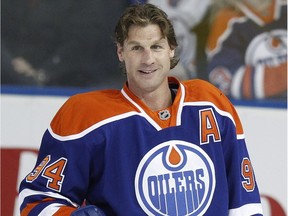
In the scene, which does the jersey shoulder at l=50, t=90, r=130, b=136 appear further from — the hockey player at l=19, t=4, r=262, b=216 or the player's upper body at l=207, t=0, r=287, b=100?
the player's upper body at l=207, t=0, r=287, b=100

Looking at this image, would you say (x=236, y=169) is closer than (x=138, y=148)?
No

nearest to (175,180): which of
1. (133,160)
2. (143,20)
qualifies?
(133,160)

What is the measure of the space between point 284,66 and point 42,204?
58.9 inches

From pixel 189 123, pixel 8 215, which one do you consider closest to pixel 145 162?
pixel 189 123

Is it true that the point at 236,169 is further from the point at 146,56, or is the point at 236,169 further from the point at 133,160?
the point at 146,56

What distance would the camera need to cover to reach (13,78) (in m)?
3.82

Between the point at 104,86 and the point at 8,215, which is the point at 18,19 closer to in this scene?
the point at 104,86

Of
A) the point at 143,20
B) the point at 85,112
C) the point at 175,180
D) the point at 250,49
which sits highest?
the point at 250,49

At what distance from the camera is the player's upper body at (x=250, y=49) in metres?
3.79

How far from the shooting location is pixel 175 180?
262cm

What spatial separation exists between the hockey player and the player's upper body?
1111 mm

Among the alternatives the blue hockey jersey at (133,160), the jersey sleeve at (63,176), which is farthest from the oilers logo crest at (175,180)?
the jersey sleeve at (63,176)

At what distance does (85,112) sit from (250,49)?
4.32 ft

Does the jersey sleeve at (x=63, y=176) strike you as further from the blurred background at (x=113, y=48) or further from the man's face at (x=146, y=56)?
the blurred background at (x=113, y=48)
